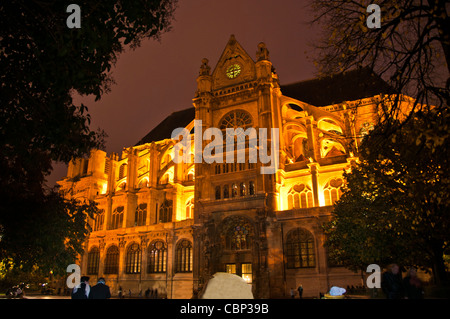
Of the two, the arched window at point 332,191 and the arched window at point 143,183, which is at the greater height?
the arched window at point 143,183

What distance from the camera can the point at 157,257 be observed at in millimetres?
39219

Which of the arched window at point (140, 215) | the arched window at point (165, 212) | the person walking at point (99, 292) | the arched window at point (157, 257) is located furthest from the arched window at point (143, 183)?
the person walking at point (99, 292)

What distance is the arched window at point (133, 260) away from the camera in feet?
132

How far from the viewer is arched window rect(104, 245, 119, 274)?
4176 centimetres

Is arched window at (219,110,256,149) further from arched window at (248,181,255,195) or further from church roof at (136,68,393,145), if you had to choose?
church roof at (136,68,393,145)

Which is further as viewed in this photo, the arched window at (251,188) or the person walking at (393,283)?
the arched window at (251,188)

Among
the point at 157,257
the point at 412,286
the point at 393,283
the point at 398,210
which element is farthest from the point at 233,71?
the point at 412,286

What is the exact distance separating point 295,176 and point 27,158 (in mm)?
28518

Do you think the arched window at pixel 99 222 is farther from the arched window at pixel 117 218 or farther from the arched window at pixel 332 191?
the arched window at pixel 332 191

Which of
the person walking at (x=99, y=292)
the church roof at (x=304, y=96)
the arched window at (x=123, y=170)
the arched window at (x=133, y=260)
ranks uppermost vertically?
the church roof at (x=304, y=96)

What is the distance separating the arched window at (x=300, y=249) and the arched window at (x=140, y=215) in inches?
787

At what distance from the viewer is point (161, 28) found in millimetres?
9555

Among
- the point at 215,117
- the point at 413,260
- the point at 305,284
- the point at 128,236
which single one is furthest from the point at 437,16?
the point at 128,236
